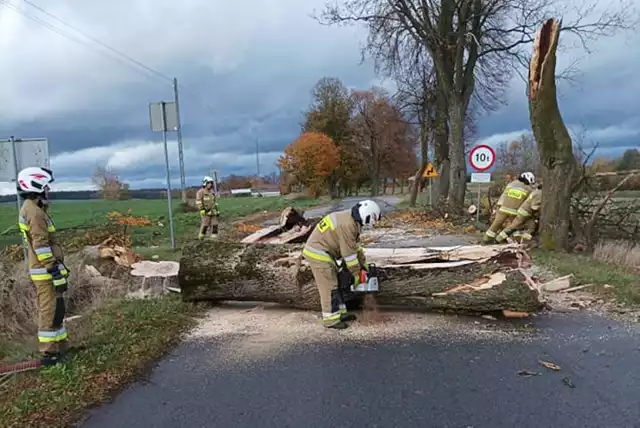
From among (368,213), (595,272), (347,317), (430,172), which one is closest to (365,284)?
(347,317)

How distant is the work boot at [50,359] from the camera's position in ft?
13.8

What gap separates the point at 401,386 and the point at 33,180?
373 centimetres

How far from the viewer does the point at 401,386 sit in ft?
12.3

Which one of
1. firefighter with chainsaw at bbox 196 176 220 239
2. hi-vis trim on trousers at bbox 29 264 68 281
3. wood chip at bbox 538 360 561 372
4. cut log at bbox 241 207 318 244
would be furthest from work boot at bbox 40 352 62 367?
firefighter with chainsaw at bbox 196 176 220 239

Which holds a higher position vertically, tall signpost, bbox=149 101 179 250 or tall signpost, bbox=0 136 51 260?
tall signpost, bbox=149 101 179 250

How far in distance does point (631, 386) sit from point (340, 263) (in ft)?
9.83

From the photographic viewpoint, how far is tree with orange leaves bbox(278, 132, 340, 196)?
4925 centimetres

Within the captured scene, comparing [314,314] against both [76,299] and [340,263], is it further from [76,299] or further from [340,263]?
[76,299]

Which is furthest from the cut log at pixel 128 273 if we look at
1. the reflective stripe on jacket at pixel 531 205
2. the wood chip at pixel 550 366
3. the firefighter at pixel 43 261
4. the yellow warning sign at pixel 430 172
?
the yellow warning sign at pixel 430 172

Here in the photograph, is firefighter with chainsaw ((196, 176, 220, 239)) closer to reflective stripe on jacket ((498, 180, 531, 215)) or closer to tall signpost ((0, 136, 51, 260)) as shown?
tall signpost ((0, 136, 51, 260))

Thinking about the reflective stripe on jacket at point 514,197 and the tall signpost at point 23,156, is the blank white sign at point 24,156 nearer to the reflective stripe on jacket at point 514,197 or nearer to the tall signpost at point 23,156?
the tall signpost at point 23,156

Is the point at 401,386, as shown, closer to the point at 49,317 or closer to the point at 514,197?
the point at 49,317

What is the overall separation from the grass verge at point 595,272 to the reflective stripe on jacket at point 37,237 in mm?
6534

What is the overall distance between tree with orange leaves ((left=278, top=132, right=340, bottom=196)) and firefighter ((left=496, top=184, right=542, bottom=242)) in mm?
39975
